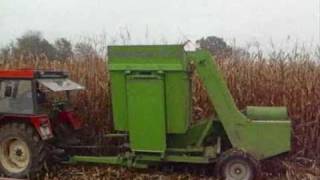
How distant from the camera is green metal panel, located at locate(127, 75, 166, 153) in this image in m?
7.20

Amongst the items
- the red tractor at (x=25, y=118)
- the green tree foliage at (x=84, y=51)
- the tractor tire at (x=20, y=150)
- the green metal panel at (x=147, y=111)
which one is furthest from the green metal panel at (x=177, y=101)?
the green tree foliage at (x=84, y=51)

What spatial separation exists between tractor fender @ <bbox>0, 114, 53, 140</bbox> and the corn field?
72cm

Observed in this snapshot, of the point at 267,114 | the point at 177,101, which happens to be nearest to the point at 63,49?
the point at 177,101

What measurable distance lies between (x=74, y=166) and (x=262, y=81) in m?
3.43

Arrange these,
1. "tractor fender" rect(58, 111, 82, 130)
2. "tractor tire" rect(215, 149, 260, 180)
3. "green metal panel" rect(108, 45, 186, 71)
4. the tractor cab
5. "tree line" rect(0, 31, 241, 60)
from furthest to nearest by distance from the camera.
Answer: "tree line" rect(0, 31, 241, 60) < "tractor fender" rect(58, 111, 82, 130) < the tractor cab < "green metal panel" rect(108, 45, 186, 71) < "tractor tire" rect(215, 149, 260, 180)

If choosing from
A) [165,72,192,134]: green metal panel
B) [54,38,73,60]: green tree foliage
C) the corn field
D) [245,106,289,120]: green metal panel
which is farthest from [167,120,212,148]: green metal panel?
[54,38,73,60]: green tree foliage

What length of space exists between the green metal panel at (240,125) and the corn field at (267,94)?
87cm

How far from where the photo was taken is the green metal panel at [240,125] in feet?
23.2

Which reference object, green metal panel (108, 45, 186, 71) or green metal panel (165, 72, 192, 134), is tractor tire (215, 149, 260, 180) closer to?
green metal panel (165, 72, 192, 134)

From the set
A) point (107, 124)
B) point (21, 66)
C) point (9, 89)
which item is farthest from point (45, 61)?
point (9, 89)

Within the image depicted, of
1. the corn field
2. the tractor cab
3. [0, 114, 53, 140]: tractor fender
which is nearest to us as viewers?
[0, 114, 53, 140]: tractor fender

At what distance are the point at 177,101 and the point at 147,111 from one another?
434 millimetres

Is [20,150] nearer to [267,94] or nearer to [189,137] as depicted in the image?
[189,137]

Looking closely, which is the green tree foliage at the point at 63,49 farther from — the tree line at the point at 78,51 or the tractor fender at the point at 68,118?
the tractor fender at the point at 68,118
